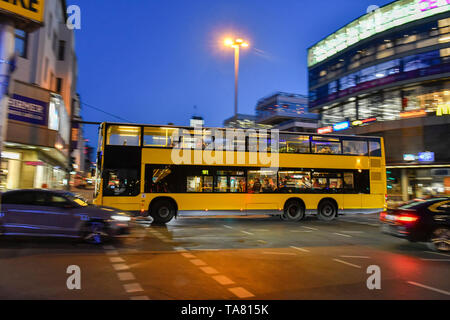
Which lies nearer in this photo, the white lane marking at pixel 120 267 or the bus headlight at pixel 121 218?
the white lane marking at pixel 120 267

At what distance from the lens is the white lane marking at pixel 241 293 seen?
502cm

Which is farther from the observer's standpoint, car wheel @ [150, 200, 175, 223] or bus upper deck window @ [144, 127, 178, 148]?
bus upper deck window @ [144, 127, 178, 148]

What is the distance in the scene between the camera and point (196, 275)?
616cm

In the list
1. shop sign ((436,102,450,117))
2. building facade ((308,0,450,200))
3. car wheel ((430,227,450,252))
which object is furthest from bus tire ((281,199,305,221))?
shop sign ((436,102,450,117))

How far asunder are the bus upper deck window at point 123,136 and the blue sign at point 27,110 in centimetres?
770

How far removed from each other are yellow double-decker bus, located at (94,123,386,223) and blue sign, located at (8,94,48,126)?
7165 mm

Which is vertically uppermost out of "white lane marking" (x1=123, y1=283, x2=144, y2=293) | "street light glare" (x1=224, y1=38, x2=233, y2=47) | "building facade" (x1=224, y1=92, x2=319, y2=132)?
"building facade" (x1=224, y1=92, x2=319, y2=132)

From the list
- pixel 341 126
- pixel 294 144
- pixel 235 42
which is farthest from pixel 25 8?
pixel 341 126

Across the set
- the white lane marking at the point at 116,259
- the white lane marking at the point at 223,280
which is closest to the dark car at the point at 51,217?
the white lane marking at the point at 116,259

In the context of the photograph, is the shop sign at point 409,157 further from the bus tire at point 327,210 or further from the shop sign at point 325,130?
the bus tire at point 327,210

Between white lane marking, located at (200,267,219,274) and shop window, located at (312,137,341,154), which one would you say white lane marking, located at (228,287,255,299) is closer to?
white lane marking, located at (200,267,219,274)

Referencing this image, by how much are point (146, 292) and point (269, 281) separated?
2242 millimetres

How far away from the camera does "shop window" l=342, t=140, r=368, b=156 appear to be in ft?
54.9
